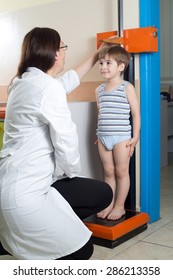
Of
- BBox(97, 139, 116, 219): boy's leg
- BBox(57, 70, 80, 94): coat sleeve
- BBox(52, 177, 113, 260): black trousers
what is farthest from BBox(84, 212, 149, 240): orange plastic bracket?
BBox(57, 70, 80, 94): coat sleeve

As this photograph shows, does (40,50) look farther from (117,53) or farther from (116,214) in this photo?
(116,214)

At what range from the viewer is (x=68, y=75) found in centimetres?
190

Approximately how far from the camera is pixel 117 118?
1975 mm

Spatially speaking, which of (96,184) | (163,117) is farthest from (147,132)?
(163,117)

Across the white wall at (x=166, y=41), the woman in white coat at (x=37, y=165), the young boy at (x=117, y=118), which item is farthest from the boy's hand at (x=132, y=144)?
the white wall at (x=166, y=41)

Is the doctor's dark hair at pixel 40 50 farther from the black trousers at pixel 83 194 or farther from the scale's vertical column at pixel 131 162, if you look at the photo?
the scale's vertical column at pixel 131 162

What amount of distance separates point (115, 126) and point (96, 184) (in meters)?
0.48

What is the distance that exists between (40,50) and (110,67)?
1.93ft

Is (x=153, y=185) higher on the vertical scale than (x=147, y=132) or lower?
lower

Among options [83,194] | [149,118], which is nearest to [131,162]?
[149,118]

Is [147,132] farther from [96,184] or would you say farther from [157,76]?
[96,184]

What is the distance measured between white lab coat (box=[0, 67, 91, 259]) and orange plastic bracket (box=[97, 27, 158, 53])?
77 cm

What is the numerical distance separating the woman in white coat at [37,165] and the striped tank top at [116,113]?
557 mm

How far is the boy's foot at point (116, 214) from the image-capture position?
199 cm
